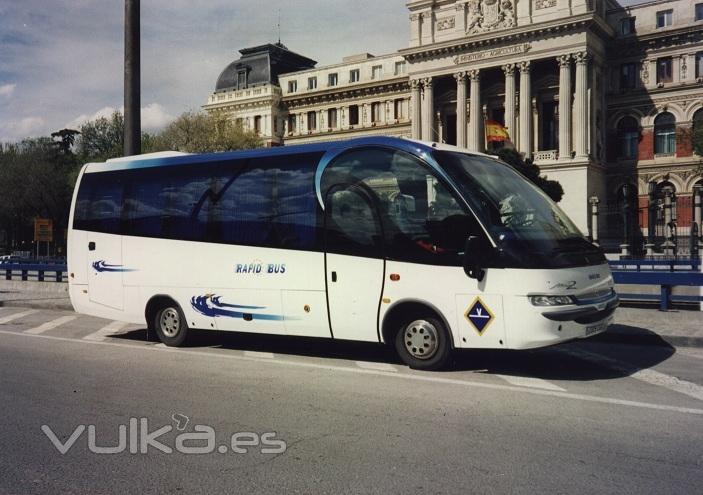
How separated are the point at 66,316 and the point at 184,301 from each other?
643 cm

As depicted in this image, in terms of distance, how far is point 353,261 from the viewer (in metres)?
8.84

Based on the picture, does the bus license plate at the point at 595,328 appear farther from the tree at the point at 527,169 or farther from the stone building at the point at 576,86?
the stone building at the point at 576,86

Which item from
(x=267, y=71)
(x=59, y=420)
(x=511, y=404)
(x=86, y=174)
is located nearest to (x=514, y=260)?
(x=511, y=404)

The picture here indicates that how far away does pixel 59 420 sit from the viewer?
240 inches

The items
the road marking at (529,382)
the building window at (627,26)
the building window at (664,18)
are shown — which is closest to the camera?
the road marking at (529,382)

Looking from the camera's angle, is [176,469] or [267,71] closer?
[176,469]

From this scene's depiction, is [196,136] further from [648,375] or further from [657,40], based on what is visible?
[648,375]

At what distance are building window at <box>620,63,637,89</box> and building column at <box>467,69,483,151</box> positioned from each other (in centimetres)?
1183

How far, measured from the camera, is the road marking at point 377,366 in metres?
8.60

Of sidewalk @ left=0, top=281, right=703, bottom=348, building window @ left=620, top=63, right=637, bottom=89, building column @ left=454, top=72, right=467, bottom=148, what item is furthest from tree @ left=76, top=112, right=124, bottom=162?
sidewalk @ left=0, top=281, right=703, bottom=348

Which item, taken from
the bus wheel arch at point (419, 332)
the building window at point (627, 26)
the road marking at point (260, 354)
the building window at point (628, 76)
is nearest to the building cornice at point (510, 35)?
the building window at point (627, 26)

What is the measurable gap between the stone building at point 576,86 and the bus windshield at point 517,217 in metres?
44.2

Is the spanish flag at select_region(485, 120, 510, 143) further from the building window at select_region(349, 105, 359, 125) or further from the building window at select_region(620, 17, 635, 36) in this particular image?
the building window at select_region(349, 105, 359, 125)

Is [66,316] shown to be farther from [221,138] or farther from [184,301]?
[221,138]
